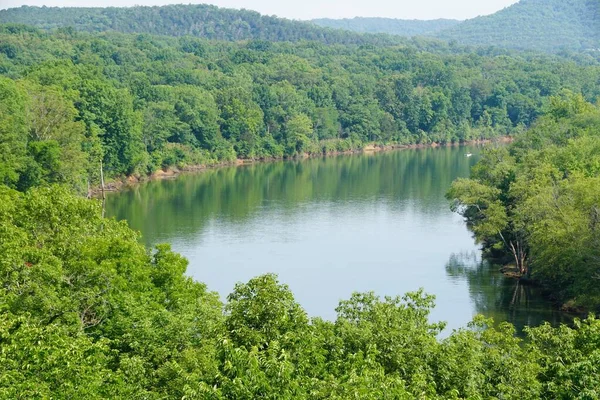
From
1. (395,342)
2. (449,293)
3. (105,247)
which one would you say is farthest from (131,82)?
(395,342)

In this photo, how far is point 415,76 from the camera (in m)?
130

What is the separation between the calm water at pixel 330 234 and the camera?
4034 centimetres

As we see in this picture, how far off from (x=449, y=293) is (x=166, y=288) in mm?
17535

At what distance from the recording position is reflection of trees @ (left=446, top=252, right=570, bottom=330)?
36.4 meters

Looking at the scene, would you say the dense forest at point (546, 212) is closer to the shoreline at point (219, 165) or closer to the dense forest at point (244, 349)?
the dense forest at point (244, 349)

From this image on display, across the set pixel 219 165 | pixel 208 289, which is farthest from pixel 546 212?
pixel 219 165

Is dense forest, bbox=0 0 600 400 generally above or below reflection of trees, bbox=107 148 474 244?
above

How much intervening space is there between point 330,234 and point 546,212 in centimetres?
1764

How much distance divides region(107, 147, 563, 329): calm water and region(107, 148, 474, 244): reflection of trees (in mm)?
100

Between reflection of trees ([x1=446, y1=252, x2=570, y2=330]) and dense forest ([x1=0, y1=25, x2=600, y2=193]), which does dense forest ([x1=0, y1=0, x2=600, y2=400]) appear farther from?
reflection of trees ([x1=446, y1=252, x2=570, y2=330])

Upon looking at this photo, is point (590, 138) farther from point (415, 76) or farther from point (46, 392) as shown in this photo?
point (415, 76)

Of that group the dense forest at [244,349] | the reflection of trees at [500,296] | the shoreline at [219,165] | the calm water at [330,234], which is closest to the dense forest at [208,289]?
the dense forest at [244,349]

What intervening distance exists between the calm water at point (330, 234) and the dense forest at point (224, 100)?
5749 millimetres

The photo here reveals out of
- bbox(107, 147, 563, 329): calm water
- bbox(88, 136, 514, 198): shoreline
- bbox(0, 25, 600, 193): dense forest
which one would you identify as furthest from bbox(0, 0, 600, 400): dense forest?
bbox(107, 147, 563, 329): calm water
